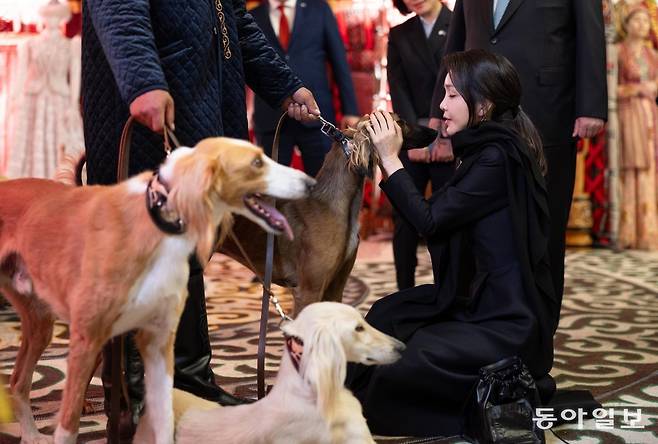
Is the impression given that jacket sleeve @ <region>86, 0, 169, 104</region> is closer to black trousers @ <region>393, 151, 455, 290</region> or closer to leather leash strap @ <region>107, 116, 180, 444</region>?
leather leash strap @ <region>107, 116, 180, 444</region>

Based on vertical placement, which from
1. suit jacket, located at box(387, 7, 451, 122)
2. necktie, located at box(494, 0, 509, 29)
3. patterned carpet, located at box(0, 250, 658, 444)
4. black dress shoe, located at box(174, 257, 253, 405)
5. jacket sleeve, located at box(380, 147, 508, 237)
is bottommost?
patterned carpet, located at box(0, 250, 658, 444)

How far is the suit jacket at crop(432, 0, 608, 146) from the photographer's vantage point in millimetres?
3420

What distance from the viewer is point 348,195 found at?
3.22 metres

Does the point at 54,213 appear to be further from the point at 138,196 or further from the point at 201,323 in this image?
the point at 201,323

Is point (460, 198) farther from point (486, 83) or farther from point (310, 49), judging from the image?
point (310, 49)

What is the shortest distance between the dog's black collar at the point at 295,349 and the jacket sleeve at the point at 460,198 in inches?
31.2

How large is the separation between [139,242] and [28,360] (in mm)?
738

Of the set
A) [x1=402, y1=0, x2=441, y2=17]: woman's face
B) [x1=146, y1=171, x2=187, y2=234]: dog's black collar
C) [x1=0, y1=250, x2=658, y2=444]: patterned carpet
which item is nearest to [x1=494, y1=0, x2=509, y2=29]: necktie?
[x1=402, y1=0, x2=441, y2=17]: woman's face

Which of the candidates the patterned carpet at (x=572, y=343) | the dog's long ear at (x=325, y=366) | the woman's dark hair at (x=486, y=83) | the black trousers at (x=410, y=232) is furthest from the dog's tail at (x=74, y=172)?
the black trousers at (x=410, y=232)

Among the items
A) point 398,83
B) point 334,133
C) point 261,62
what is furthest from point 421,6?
point 261,62

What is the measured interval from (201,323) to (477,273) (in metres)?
0.90

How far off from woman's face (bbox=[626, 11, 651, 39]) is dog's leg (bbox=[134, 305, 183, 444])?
667cm

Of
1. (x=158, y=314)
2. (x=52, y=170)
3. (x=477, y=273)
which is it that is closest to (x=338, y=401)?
(x=158, y=314)

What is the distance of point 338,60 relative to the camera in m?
5.32
